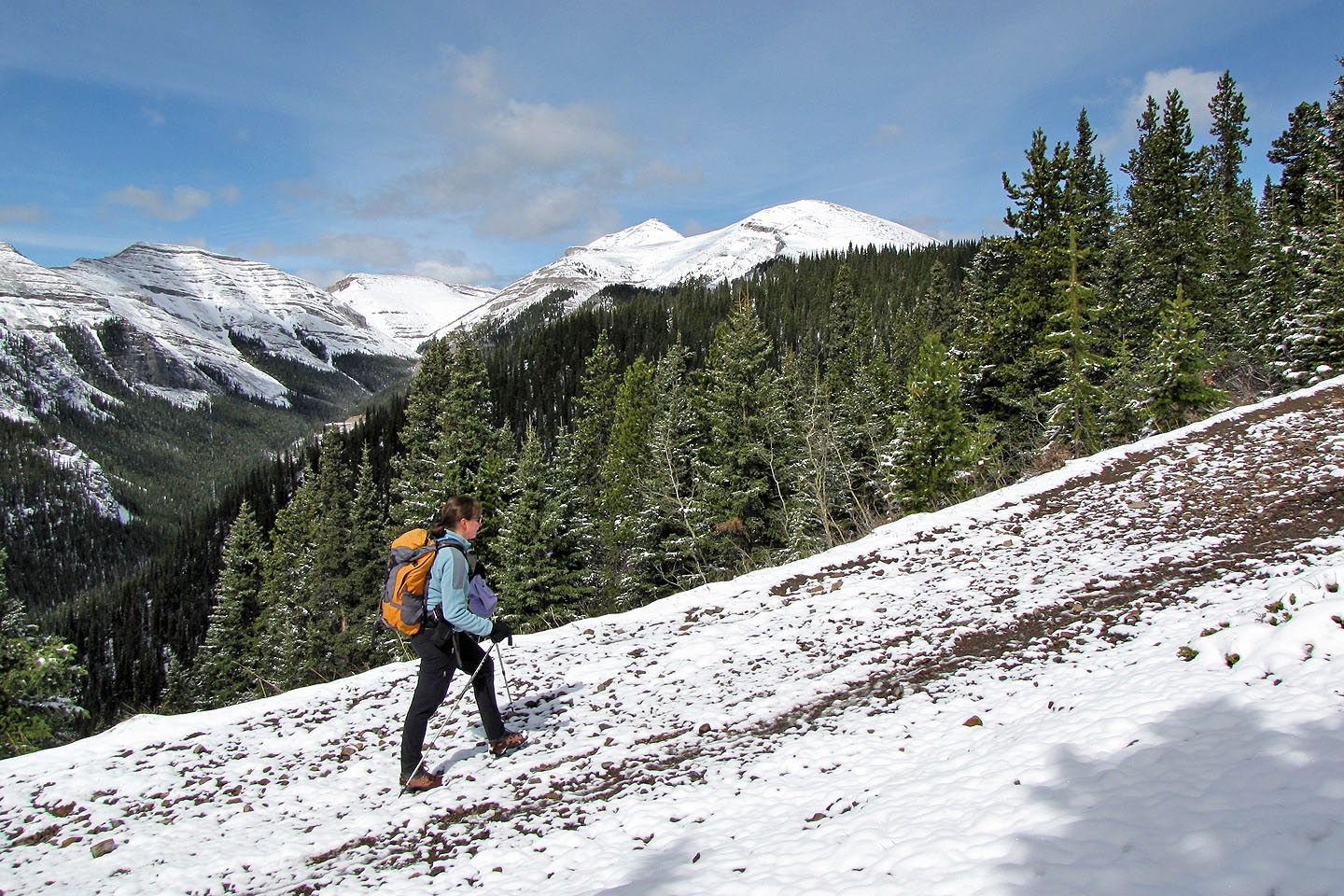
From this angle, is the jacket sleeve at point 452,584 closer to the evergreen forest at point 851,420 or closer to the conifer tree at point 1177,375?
the evergreen forest at point 851,420

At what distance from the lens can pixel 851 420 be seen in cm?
3559

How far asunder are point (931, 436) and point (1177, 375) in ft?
21.8

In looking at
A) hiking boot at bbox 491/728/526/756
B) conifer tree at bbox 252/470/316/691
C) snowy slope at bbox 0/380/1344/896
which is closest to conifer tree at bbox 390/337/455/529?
conifer tree at bbox 252/470/316/691

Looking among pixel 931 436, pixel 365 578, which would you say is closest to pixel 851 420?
pixel 931 436

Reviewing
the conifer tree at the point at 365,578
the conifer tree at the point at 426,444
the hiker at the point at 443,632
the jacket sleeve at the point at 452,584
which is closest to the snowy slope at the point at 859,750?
the hiker at the point at 443,632

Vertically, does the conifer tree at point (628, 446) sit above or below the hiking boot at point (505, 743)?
above

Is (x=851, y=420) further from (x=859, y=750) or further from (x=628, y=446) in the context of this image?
(x=859, y=750)

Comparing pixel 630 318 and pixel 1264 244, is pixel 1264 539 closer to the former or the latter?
pixel 1264 244

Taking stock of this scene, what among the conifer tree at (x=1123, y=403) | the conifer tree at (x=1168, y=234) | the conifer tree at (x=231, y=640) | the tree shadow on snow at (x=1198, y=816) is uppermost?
the conifer tree at (x=1168, y=234)

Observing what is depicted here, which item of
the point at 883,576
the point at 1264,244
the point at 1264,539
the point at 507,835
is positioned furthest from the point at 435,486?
the point at 1264,244

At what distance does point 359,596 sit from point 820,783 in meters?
34.4

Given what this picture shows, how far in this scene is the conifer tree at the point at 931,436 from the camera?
2058cm

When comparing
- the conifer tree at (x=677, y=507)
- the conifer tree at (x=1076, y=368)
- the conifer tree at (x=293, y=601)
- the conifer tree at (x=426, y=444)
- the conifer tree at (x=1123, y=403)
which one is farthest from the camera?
the conifer tree at (x=293, y=601)

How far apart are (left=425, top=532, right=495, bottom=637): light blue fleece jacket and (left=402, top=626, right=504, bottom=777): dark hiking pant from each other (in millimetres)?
247
